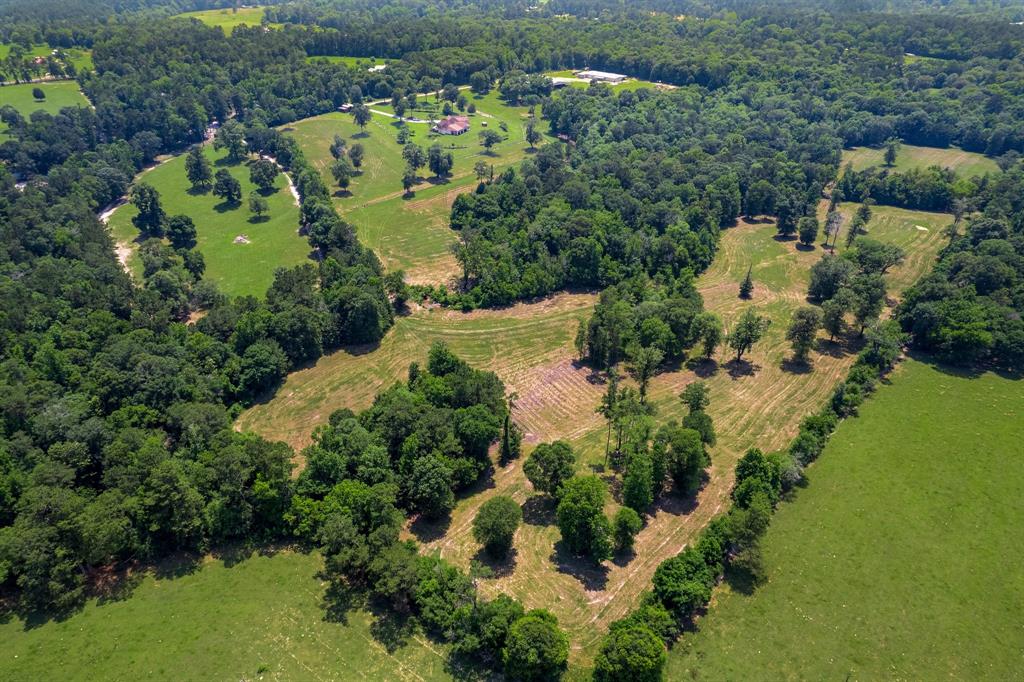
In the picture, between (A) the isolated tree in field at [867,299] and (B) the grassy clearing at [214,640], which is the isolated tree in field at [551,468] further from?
(A) the isolated tree in field at [867,299]

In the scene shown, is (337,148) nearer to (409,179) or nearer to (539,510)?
(409,179)

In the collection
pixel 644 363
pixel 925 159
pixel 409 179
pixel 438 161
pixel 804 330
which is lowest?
pixel 804 330

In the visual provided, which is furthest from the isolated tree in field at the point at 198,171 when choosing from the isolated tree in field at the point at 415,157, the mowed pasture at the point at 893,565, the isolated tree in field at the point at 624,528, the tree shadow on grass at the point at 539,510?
the mowed pasture at the point at 893,565

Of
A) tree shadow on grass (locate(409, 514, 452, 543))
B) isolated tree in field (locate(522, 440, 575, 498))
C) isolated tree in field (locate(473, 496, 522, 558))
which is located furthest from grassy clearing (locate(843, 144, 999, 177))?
tree shadow on grass (locate(409, 514, 452, 543))

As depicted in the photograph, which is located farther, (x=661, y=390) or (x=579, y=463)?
(x=661, y=390)

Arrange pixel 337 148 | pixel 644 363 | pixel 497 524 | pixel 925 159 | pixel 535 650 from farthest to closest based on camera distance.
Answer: pixel 925 159 → pixel 337 148 → pixel 644 363 → pixel 497 524 → pixel 535 650

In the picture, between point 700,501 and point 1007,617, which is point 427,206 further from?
point 1007,617

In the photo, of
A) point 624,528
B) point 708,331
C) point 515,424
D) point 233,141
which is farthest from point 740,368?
point 233,141

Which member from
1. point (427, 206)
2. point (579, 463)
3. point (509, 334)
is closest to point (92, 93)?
point (427, 206)
